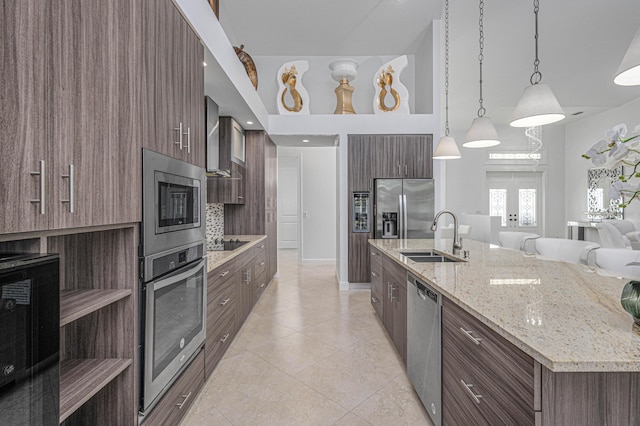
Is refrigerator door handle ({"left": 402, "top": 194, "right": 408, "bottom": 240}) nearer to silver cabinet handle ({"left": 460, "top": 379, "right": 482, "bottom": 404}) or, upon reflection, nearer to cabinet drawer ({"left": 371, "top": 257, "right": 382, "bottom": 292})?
cabinet drawer ({"left": 371, "top": 257, "right": 382, "bottom": 292})

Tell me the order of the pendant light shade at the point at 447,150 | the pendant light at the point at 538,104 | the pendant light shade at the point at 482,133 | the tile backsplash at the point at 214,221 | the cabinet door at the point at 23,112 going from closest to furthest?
the cabinet door at the point at 23,112, the pendant light at the point at 538,104, the pendant light shade at the point at 482,133, the pendant light shade at the point at 447,150, the tile backsplash at the point at 214,221

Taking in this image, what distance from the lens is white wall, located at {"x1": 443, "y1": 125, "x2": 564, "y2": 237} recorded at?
8.55m

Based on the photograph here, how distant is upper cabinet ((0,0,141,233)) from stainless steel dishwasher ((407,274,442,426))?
149cm

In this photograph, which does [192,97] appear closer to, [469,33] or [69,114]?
[69,114]

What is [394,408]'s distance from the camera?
6.56 feet

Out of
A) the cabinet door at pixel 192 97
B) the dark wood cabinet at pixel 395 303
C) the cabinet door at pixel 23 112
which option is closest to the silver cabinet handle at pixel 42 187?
the cabinet door at pixel 23 112

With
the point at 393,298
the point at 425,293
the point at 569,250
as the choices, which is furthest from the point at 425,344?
the point at 569,250

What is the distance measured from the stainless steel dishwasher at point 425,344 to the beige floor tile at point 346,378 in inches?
11.3

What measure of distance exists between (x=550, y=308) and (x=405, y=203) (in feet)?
11.5

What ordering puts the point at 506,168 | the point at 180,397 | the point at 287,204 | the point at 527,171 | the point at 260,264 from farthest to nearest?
the point at 287,204 → the point at 527,171 → the point at 506,168 → the point at 260,264 → the point at 180,397

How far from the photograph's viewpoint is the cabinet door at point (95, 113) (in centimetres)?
96

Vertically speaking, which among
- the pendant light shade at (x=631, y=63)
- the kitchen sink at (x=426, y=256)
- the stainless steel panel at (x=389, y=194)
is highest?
the pendant light shade at (x=631, y=63)

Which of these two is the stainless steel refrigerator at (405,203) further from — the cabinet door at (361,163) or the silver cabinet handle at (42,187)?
the silver cabinet handle at (42,187)

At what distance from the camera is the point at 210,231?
4234mm
